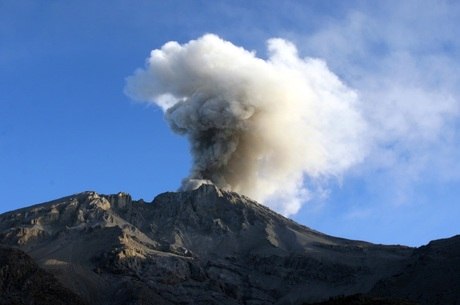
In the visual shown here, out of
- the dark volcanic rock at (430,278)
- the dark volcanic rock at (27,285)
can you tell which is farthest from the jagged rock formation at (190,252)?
the dark volcanic rock at (27,285)

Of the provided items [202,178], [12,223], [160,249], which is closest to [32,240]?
[12,223]

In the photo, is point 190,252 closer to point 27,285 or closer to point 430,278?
point 27,285

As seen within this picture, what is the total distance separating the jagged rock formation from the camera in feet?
378

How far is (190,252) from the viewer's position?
423 feet

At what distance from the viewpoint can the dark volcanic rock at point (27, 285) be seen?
100438mm

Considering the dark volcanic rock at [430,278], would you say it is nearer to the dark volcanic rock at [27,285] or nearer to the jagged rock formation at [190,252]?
the jagged rock formation at [190,252]

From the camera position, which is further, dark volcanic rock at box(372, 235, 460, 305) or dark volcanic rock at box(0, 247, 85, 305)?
dark volcanic rock at box(372, 235, 460, 305)

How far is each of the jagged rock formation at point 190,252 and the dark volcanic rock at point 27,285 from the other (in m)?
2.95

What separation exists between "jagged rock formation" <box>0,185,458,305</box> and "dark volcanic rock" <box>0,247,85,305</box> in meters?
2.95

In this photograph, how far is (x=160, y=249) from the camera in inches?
5064

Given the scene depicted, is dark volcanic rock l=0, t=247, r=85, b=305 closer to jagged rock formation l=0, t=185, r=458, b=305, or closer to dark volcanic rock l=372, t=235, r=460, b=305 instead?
jagged rock formation l=0, t=185, r=458, b=305

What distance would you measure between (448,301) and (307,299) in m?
22.1

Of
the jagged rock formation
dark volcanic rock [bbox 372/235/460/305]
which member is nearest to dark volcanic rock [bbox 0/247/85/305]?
the jagged rock formation

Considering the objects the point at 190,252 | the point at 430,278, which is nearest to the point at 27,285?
the point at 190,252
